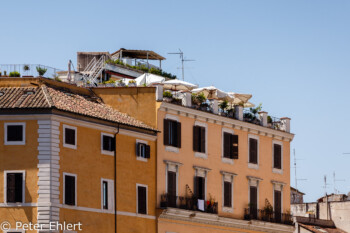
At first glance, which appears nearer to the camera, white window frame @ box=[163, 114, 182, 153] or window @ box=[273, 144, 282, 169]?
white window frame @ box=[163, 114, 182, 153]

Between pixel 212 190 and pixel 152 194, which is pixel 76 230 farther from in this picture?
pixel 212 190

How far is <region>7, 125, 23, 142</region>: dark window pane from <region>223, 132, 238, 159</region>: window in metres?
18.4

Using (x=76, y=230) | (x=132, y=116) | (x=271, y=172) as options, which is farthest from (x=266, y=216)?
(x=76, y=230)

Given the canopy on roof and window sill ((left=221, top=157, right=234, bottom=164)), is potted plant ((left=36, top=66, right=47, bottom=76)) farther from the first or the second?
the canopy on roof

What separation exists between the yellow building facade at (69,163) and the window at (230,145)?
8.60 m

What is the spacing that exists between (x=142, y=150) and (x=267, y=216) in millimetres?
14500

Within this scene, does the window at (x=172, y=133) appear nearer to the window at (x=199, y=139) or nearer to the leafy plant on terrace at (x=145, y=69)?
the window at (x=199, y=139)

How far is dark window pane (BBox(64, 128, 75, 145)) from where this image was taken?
69188 mm

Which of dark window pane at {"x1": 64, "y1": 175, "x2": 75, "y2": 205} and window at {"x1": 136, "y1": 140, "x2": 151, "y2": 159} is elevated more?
window at {"x1": 136, "y1": 140, "x2": 151, "y2": 159}

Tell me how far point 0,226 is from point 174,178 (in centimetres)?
1442

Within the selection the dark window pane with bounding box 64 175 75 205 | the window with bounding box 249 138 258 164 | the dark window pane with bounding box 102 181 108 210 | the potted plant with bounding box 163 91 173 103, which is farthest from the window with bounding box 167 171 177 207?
the dark window pane with bounding box 64 175 75 205

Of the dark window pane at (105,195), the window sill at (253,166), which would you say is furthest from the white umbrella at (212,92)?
the dark window pane at (105,195)

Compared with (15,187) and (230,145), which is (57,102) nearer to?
(15,187)

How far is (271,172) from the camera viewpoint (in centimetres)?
8656
